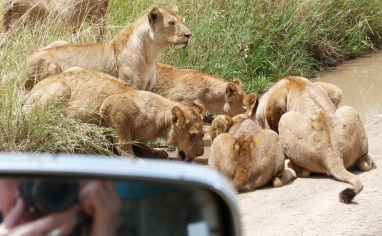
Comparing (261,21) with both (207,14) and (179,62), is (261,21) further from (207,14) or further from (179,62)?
(179,62)

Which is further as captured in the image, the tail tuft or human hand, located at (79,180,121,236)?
the tail tuft

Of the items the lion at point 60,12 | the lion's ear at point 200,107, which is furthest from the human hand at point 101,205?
the lion at point 60,12

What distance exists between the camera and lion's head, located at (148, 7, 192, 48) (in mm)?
9812

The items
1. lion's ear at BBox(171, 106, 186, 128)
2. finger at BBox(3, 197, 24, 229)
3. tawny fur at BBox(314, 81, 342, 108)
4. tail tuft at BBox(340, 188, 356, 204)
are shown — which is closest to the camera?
finger at BBox(3, 197, 24, 229)

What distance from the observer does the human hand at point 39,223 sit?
1.77 metres

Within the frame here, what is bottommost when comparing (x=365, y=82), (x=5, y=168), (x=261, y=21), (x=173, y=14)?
(x=365, y=82)

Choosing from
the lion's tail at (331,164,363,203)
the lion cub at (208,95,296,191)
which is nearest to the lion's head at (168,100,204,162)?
the lion cub at (208,95,296,191)

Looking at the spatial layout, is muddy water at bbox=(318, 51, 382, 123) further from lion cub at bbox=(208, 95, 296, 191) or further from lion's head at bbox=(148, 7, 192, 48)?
lion cub at bbox=(208, 95, 296, 191)

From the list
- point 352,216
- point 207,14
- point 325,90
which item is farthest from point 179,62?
point 352,216

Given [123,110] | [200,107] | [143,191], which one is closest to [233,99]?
[200,107]

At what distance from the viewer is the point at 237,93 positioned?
395 inches

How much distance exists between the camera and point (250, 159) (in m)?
7.86

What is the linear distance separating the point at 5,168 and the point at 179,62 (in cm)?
993

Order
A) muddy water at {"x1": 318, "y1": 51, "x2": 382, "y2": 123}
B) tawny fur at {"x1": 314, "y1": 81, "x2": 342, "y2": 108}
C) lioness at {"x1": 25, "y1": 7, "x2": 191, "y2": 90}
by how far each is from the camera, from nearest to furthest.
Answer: tawny fur at {"x1": 314, "y1": 81, "x2": 342, "y2": 108} → lioness at {"x1": 25, "y1": 7, "x2": 191, "y2": 90} → muddy water at {"x1": 318, "y1": 51, "x2": 382, "y2": 123}
